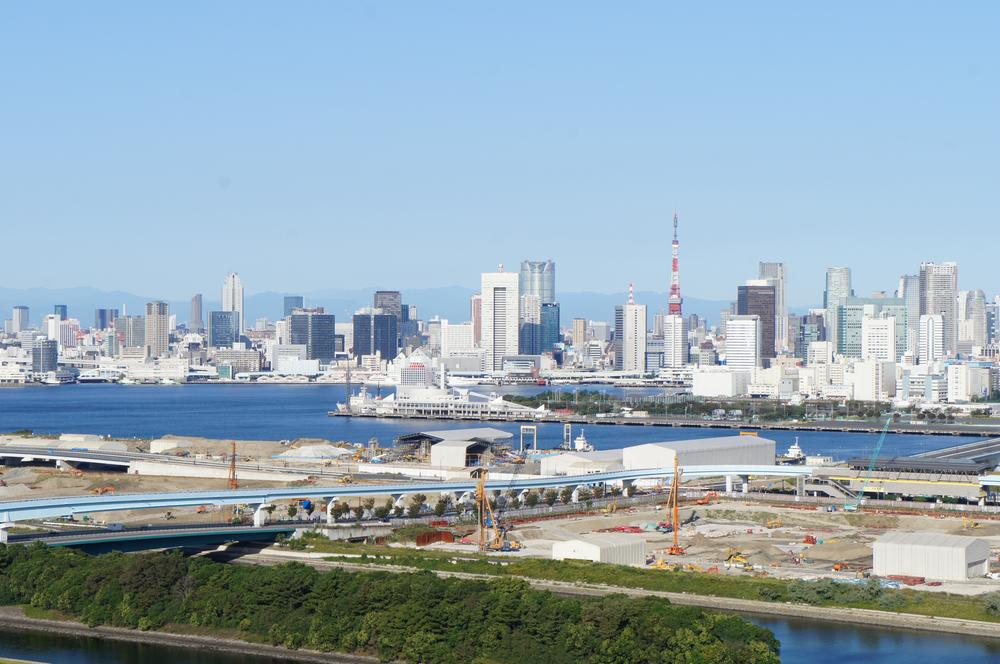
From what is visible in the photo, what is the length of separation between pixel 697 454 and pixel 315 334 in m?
70.9

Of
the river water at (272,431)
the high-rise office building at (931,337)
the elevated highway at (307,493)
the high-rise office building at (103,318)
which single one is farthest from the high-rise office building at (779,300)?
the elevated highway at (307,493)

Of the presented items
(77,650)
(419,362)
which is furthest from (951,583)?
(419,362)

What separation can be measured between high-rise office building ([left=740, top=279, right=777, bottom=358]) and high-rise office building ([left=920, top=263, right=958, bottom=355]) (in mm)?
9596

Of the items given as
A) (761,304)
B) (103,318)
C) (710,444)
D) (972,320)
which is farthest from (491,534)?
(103,318)

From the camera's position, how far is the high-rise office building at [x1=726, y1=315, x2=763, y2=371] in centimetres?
7238

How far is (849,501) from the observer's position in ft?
68.0

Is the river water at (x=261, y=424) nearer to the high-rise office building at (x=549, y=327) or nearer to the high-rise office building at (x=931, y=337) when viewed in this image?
the high-rise office building at (x=931, y=337)

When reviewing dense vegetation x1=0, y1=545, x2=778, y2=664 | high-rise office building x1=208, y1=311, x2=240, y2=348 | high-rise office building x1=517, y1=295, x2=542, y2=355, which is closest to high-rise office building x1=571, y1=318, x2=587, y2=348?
high-rise office building x1=517, y1=295, x2=542, y2=355

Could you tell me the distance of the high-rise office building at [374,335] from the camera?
9112 centimetres

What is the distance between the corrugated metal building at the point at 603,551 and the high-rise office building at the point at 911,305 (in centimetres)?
6404

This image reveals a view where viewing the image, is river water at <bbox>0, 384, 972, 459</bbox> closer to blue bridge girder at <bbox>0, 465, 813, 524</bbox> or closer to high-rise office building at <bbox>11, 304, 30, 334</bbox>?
blue bridge girder at <bbox>0, 465, 813, 524</bbox>

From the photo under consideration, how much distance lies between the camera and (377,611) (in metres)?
12.5

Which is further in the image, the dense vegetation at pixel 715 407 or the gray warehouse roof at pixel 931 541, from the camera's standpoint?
the dense vegetation at pixel 715 407

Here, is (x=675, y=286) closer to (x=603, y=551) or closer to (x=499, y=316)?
(x=499, y=316)
